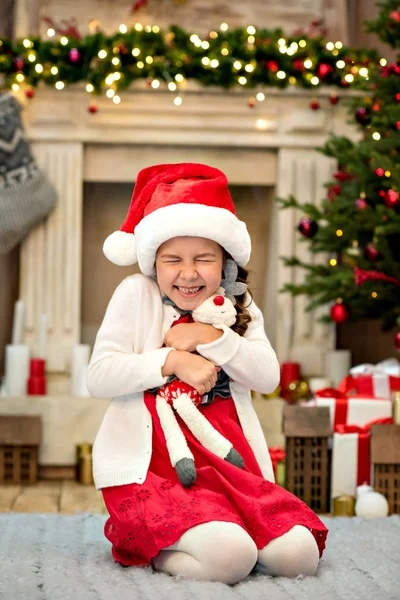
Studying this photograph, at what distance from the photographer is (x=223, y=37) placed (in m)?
3.32

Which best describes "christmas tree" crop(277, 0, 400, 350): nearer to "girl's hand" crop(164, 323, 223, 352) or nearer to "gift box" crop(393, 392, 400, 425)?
"gift box" crop(393, 392, 400, 425)

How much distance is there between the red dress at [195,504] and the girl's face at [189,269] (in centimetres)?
21

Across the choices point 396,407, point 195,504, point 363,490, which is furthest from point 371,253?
point 195,504

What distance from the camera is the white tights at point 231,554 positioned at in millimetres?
1502

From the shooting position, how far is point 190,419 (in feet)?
5.41

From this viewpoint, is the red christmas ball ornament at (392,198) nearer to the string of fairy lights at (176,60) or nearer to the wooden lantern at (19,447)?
the string of fairy lights at (176,60)

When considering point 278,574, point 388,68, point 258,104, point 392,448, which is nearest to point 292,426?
point 392,448

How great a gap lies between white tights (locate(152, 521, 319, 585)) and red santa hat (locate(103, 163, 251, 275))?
0.54m

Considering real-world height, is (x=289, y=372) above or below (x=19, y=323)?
below

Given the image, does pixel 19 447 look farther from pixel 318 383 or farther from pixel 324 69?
pixel 324 69

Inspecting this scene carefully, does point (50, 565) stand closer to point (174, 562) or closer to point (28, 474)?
point (174, 562)

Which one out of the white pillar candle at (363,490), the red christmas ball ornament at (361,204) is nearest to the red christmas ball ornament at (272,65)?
the red christmas ball ornament at (361,204)

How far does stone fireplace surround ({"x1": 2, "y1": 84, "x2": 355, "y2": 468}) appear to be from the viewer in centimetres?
347

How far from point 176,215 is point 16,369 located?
71.1 inches
